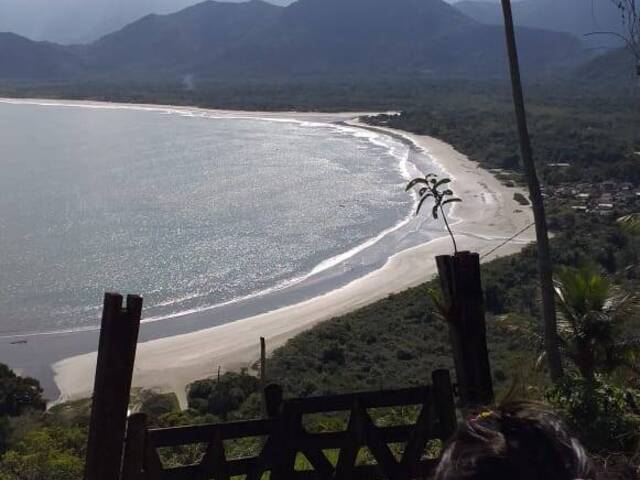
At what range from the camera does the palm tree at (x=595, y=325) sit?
7.67 m

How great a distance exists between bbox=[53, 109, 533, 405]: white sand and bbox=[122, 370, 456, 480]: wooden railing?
11.1 m

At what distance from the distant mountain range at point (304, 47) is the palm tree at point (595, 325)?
5083 inches

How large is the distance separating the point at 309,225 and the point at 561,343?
22.6 meters

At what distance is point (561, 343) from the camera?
7.77m

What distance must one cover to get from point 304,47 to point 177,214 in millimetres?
126046

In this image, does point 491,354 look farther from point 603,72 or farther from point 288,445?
point 603,72

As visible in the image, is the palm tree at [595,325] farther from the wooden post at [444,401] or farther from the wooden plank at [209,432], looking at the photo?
the wooden plank at [209,432]

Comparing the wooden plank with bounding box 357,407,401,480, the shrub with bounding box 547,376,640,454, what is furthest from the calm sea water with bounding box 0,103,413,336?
the wooden plank with bounding box 357,407,401,480

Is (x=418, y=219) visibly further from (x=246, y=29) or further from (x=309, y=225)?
(x=246, y=29)

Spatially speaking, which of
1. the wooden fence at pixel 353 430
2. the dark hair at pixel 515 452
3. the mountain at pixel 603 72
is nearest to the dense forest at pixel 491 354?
the wooden fence at pixel 353 430

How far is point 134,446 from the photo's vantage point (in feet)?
13.1

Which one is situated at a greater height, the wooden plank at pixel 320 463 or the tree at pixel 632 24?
the tree at pixel 632 24

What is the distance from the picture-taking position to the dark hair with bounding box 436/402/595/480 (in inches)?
56.9

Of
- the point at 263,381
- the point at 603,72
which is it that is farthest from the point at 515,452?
the point at 603,72
